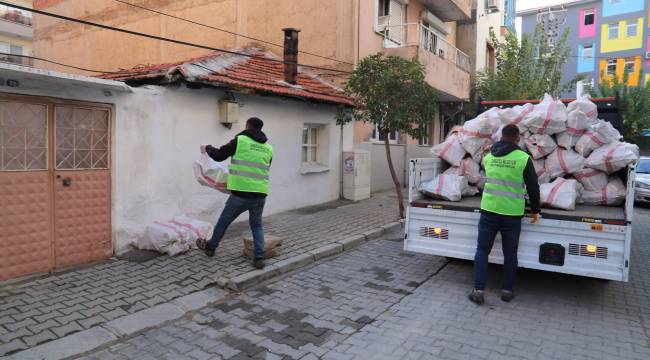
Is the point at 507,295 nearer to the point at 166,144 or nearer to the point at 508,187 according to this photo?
the point at 508,187

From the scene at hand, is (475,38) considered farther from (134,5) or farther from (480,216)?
(480,216)

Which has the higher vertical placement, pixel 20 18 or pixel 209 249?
pixel 20 18

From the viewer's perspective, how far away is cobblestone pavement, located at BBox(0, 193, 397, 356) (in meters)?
3.94

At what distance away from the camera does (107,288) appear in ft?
16.0

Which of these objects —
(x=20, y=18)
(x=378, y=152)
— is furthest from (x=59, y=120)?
(x=20, y=18)

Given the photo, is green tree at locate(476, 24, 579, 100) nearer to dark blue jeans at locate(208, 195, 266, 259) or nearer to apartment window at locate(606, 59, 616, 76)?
dark blue jeans at locate(208, 195, 266, 259)

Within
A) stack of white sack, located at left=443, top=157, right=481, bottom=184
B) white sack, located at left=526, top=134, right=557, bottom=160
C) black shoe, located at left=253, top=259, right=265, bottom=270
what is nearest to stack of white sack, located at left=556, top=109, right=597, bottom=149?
white sack, located at left=526, top=134, right=557, bottom=160

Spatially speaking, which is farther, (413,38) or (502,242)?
(413,38)

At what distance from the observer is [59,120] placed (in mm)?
5418

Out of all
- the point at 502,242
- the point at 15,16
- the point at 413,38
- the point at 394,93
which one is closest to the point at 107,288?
the point at 502,242

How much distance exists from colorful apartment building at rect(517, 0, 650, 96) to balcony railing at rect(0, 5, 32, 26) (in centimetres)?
3072

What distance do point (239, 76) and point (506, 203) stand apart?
212 inches

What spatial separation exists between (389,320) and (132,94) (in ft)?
14.8

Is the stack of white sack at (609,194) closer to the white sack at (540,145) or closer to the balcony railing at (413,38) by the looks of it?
the white sack at (540,145)
